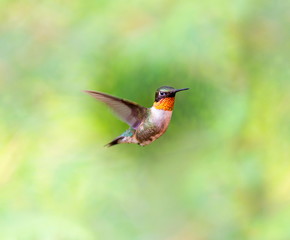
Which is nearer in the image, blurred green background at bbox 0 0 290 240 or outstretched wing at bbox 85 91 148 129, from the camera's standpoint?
outstretched wing at bbox 85 91 148 129

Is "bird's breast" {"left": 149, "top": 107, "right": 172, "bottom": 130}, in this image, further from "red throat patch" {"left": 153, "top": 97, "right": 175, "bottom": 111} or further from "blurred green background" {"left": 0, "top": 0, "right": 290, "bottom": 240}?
"blurred green background" {"left": 0, "top": 0, "right": 290, "bottom": 240}

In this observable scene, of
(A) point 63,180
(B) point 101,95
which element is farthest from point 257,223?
(B) point 101,95

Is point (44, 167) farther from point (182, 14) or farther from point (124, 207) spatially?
point (182, 14)

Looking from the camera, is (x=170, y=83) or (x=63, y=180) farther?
(x=63, y=180)

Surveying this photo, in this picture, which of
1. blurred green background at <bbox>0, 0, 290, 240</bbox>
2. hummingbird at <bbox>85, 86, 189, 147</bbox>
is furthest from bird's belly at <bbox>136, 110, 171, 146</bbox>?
blurred green background at <bbox>0, 0, 290, 240</bbox>

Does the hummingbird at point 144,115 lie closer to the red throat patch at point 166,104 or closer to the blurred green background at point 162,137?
the red throat patch at point 166,104

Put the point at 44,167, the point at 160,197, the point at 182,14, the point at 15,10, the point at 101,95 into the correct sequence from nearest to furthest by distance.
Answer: the point at 101,95 < the point at 182,14 < the point at 44,167 < the point at 160,197 < the point at 15,10
